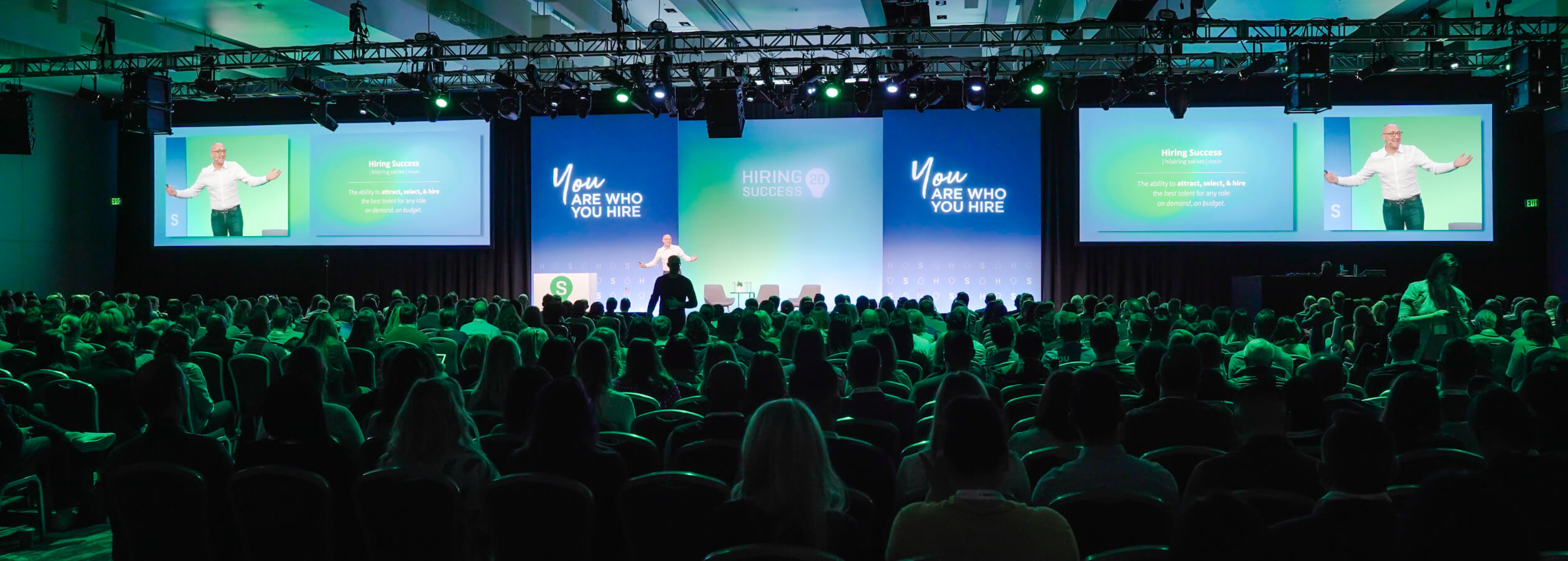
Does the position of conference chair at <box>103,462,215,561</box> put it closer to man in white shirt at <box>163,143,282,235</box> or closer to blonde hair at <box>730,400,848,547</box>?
blonde hair at <box>730,400,848,547</box>

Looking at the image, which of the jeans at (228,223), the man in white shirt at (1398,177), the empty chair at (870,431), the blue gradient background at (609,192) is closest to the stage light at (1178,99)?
the man in white shirt at (1398,177)

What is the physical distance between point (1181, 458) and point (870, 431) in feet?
3.67

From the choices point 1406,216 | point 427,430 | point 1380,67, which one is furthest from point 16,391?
point 1406,216

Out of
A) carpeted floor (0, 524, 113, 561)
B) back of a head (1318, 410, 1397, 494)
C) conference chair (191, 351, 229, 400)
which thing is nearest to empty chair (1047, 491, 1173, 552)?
back of a head (1318, 410, 1397, 494)

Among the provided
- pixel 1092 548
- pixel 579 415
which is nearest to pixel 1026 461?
pixel 1092 548

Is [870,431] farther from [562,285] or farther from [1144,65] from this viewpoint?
[562,285]

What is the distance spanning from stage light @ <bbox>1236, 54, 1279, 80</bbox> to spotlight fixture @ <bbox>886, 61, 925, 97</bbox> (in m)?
3.89

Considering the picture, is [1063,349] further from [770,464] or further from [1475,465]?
[770,464]

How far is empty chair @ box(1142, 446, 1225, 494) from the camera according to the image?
324cm

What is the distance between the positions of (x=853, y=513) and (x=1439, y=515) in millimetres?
1369

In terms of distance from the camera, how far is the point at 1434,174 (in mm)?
15172

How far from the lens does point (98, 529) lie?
202 inches

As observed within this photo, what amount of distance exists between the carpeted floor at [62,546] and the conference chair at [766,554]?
3950 millimetres

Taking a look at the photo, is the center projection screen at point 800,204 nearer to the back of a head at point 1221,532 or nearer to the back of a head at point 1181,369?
the back of a head at point 1181,369
